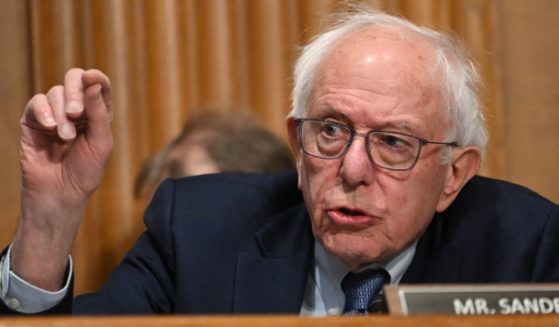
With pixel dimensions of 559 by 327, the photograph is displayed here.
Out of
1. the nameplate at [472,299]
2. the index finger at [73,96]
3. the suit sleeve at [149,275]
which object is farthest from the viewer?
the suit sleeve at [149,275]

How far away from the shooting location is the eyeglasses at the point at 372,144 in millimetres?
1968

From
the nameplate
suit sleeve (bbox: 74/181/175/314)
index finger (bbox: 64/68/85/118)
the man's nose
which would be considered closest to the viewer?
the nameplate

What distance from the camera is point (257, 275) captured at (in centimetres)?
209

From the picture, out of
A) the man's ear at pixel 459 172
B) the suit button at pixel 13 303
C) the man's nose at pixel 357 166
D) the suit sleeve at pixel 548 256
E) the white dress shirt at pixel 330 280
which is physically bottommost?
the white dress shirt at pixel 330 280

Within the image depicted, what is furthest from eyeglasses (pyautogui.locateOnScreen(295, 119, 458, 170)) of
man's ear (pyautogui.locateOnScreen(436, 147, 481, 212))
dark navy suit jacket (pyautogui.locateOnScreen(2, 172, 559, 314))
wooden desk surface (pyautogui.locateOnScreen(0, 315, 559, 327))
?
wooden desk surface (pyautogui.locateOnScreen(0, 315, 559, 327))

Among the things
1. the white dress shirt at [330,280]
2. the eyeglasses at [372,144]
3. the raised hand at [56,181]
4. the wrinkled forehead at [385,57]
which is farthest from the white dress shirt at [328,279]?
the raised hand at [56,181]

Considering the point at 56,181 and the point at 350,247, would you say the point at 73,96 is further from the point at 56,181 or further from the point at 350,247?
the point at 350,247

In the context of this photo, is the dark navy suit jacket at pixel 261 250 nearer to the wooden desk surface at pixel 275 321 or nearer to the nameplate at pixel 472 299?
the nameplate at pixel 472 299

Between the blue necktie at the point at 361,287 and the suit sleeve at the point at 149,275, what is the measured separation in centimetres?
35

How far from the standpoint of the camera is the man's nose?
1922 mm

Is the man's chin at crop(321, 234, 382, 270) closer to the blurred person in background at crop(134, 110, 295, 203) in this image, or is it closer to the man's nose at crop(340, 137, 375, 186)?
the man's nose at crop(340, 137, 375, 186)

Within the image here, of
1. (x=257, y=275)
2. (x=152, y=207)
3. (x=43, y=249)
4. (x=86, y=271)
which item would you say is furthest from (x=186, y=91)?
(x=43, y=249)

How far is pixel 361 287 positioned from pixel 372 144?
28 cm

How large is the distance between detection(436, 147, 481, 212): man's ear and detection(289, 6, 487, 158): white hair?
0.06 feet
